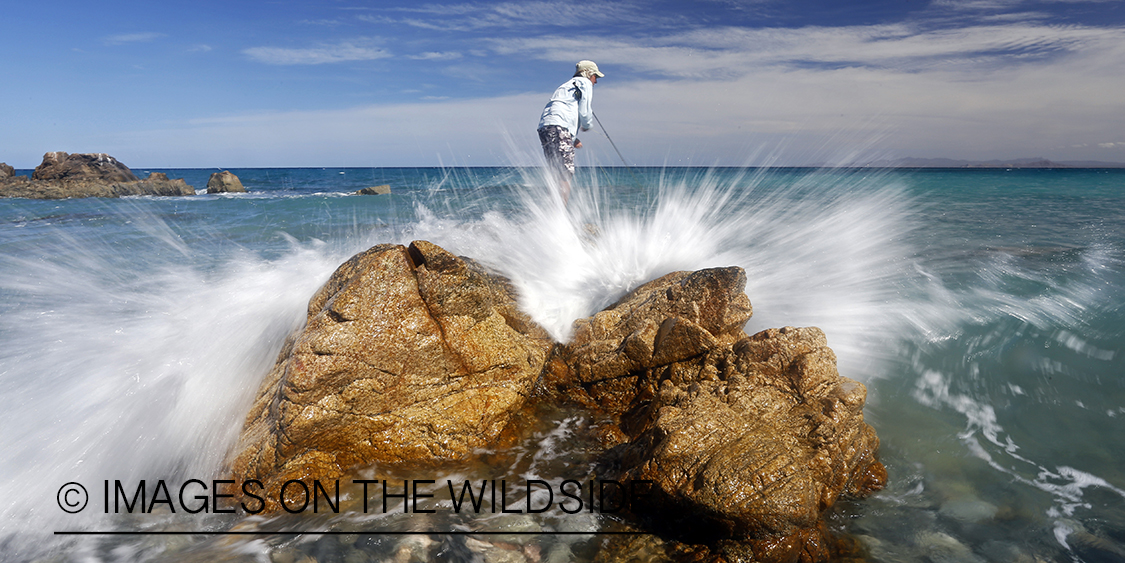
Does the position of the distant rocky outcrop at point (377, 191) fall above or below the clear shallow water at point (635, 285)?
above

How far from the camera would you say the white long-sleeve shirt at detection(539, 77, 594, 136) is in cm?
633

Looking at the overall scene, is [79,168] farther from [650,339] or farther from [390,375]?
[650,339]

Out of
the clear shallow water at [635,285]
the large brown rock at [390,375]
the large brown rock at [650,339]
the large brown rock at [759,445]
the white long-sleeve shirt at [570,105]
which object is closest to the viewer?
the large brown rock at [759,445]

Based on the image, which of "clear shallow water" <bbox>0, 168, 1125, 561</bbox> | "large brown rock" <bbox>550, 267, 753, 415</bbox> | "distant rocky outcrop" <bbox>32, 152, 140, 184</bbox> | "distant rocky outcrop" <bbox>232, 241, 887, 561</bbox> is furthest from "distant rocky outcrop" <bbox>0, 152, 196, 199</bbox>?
"large brown rock" <bbox>550, 267, 753, 415</bbox>

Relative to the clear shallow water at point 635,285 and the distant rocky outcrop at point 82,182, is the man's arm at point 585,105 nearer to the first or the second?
the clear shallow water at point 635,285

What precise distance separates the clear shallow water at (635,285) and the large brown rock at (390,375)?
0.27m

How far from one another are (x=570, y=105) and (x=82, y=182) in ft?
94.6

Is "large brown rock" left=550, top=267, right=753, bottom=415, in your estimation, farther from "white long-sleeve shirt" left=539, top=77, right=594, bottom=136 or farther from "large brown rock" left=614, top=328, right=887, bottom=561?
"white long-sleeve shirt" left=539, top=77, right=594, bottom=136

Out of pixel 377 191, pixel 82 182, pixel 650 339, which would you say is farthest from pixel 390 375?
pixel 82 182

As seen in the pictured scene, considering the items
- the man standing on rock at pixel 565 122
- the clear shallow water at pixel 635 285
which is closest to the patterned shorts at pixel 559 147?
the man standing on rock at pixel 565 122

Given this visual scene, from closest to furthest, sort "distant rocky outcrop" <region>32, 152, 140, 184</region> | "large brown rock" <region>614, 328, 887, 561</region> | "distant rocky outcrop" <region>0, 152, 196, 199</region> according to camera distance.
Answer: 1. "large brown rock" <region>614, 328, 887, 561</region>
2. "distant rocky outcrop" <region>0, 152, 196, 199</region>
3. "distant rocky outcrop" <region>32, 152, 140, 184</region>

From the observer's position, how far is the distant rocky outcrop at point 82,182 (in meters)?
24.2

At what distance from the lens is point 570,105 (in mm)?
6402

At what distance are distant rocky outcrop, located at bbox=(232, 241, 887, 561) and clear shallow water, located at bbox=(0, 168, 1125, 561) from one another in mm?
266
